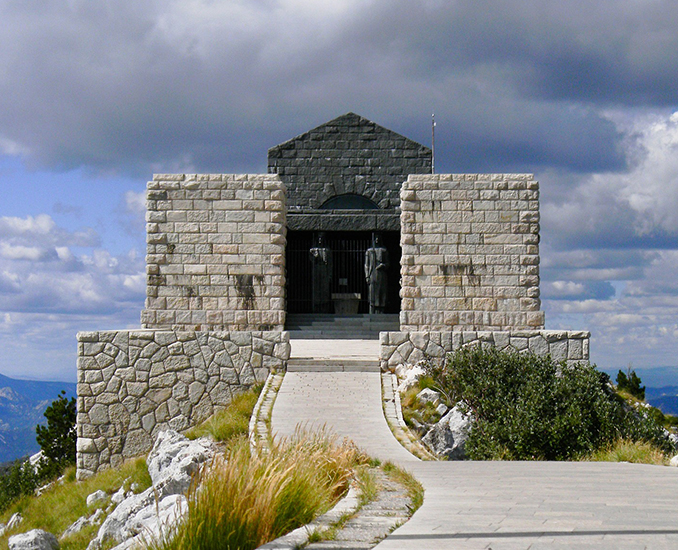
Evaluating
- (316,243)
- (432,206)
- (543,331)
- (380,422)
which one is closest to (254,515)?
(380,422)

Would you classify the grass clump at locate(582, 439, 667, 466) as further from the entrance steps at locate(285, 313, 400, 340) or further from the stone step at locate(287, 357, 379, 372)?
the entrance steps at locate(285, 313, 400, 340)

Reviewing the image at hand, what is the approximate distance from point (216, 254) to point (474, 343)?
20.1 feet

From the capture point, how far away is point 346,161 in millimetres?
26484

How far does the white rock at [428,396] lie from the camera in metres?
12.7

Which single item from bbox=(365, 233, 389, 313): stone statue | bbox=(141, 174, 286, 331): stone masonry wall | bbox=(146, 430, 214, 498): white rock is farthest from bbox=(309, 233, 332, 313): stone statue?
bbox=(146, 430, 214, 498): white rock

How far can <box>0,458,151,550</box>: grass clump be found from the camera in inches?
426

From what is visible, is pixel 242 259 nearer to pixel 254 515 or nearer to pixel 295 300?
pixel 295 300

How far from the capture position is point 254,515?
514cm

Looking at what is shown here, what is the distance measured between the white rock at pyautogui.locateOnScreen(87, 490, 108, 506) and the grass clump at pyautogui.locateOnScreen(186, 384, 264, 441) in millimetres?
1675

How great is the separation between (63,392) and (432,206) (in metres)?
11.1

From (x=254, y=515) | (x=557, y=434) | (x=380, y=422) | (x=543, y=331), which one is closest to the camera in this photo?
(x=254, y=515)

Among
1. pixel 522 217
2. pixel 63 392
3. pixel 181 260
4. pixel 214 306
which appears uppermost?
pixel 522 217

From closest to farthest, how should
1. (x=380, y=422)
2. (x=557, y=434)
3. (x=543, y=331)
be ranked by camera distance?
1. (x=557, y=434)
2. (x=380, y=422)
3. (x=543, y=331)

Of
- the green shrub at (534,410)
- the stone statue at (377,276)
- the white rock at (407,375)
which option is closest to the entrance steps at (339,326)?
the stone statue at (377,276)
